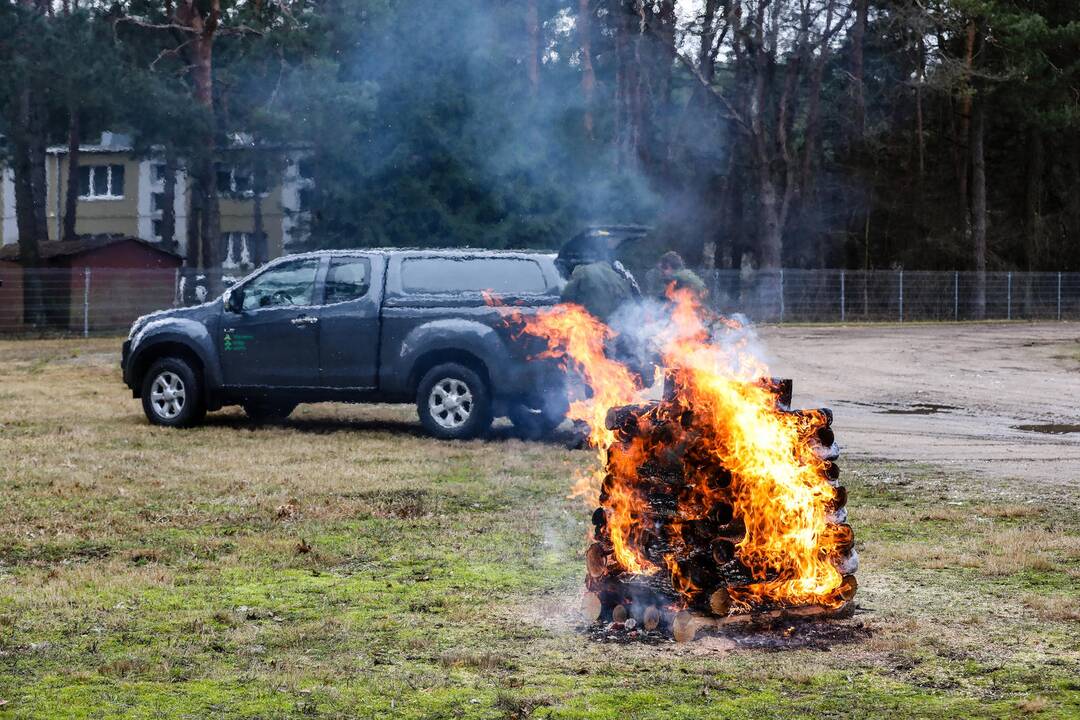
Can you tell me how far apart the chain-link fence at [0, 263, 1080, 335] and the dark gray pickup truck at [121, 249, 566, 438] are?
17.8m

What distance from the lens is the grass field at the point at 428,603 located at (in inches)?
224

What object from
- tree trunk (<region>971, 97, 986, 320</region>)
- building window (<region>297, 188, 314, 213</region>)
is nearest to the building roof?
building window (<region>297, 188, 314, 213</region>)

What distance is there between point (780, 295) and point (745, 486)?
41.7 metres

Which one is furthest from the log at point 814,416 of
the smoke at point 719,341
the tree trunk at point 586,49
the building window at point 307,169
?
the tree trunk at point 586,49

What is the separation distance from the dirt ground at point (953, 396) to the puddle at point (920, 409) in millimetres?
13

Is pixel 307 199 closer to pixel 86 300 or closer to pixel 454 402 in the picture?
pixel 86 300

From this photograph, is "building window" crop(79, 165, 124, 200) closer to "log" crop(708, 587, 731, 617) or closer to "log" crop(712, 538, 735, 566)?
"log" crop(712, 538, 735, 566)

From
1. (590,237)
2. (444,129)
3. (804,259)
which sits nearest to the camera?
(590,237)

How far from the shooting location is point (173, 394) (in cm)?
1630

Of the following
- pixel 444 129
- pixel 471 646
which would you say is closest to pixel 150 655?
pixel 471 646

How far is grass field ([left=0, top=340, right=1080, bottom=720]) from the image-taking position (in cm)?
570

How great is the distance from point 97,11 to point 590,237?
2849 centimetres

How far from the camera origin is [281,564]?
8.47m

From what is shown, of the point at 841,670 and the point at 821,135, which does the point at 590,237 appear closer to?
the point at 841,670
